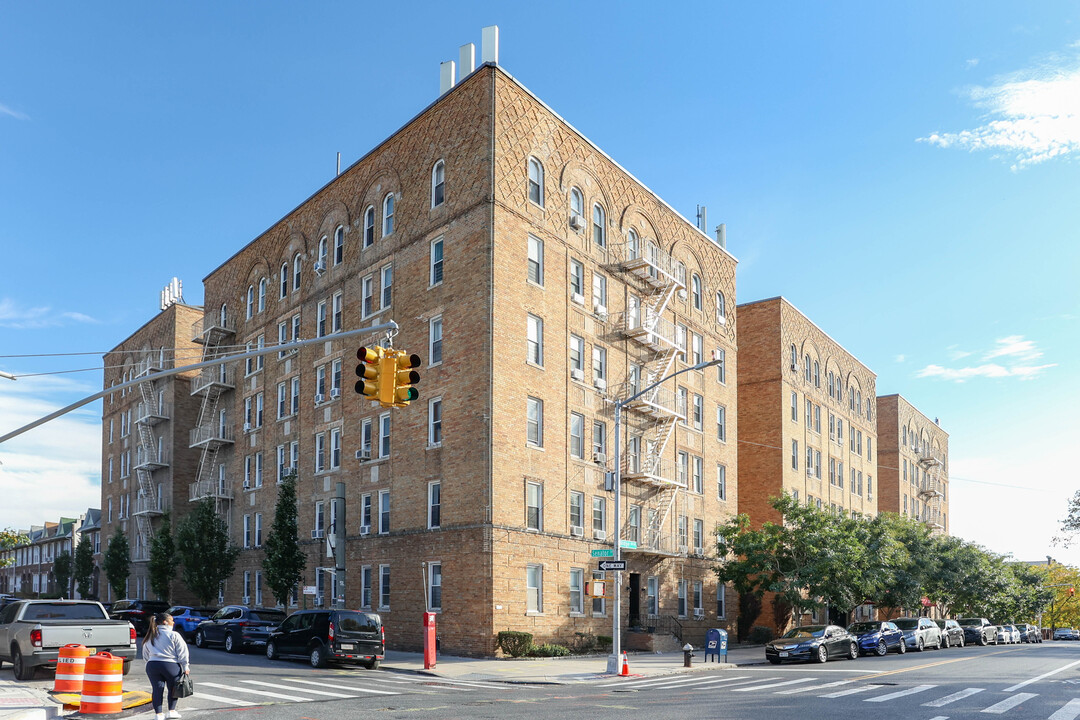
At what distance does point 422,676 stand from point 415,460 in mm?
11571

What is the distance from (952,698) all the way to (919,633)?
2648cm

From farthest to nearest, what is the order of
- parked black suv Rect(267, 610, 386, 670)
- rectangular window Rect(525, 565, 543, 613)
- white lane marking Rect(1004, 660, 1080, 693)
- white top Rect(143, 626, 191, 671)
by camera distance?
rectangular window Rect(525, 565, 543, 613), parked black suv Rect(267, 610, 386, 670), white lane marking Rect(1004, 660, 1080, 693), white top Rect(143, 626, 191, 671)

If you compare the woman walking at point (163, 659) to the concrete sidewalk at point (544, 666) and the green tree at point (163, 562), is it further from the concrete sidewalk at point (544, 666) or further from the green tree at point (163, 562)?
the green tree at point (163, 562)

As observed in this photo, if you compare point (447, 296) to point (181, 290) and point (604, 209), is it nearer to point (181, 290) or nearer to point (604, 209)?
point (604, 209)

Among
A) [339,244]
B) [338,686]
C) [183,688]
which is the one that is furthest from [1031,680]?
[339,244]

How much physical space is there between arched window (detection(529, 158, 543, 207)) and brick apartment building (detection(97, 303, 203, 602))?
26.5 meters

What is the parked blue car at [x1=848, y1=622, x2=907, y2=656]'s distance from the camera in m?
38.4

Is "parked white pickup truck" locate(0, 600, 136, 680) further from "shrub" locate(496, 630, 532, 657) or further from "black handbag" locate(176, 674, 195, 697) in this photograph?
"shrub" locate(496, 630, 532, 657)

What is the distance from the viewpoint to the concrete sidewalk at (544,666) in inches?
993

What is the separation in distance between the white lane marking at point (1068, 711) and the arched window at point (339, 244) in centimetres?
3291

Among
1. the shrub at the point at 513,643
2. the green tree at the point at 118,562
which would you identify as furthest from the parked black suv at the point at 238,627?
the green tree at the point at 118,562

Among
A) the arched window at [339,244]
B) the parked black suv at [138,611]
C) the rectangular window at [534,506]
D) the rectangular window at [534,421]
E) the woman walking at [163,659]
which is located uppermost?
the arched window at [339,244]

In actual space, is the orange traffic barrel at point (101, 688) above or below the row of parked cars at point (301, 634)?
above

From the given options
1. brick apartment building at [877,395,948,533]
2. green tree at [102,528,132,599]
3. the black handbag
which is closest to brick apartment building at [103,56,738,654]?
green tree at [102,528,132,599]
